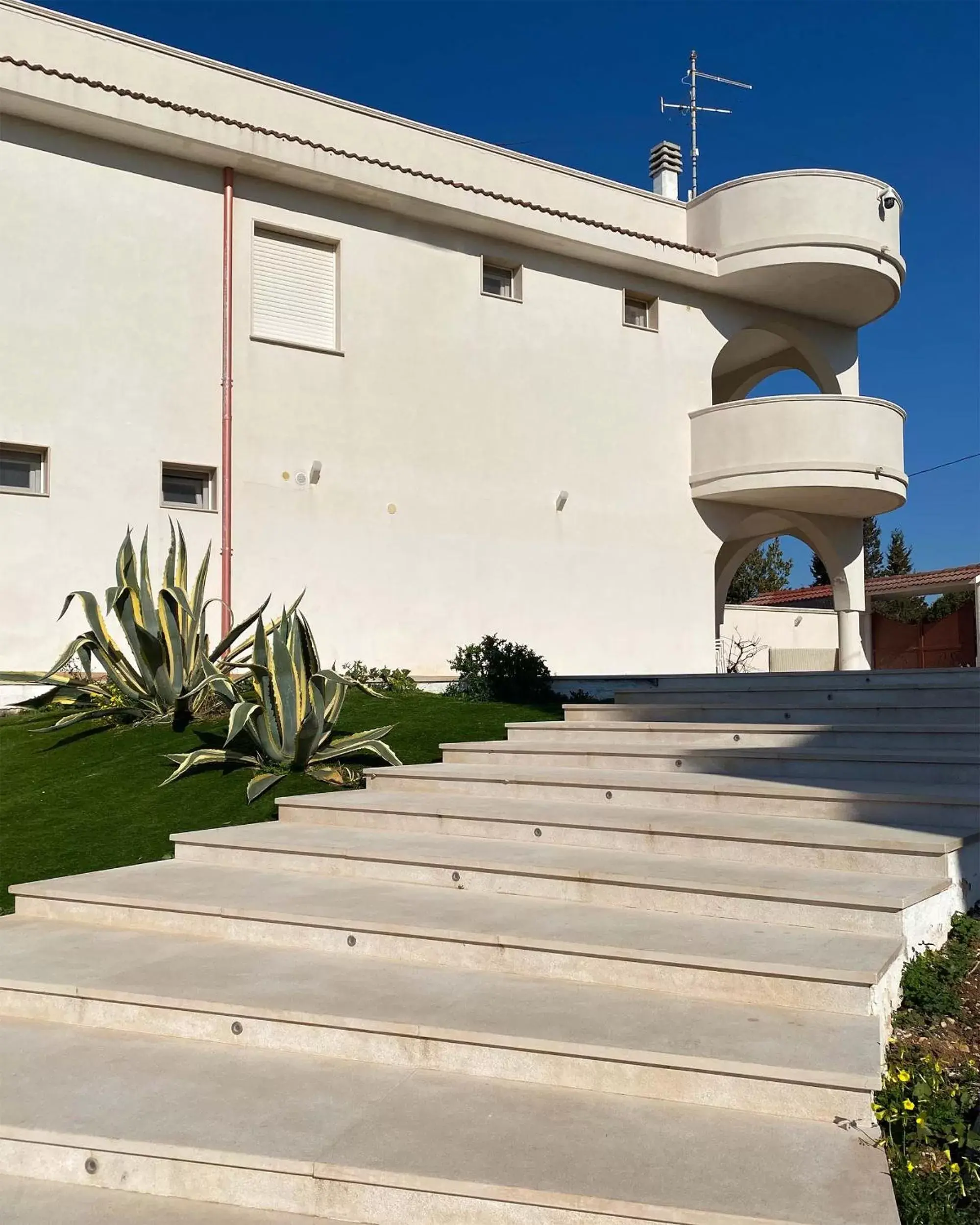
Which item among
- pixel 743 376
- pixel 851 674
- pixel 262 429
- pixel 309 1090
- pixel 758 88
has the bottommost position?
pixel 309 1090

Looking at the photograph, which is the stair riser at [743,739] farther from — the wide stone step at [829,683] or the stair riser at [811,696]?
the wide stone step at [829,683]

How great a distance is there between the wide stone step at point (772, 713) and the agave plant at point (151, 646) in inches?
123

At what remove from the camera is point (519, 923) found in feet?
14.8

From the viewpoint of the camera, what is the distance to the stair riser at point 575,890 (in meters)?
4.31

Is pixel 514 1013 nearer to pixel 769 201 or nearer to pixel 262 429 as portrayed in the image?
pixel 262 429

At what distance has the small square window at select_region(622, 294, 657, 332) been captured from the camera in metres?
16.0

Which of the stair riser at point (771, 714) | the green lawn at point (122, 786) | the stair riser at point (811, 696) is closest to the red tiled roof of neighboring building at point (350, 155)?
the green lawn at point (122, 786)

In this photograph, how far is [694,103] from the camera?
1884 centimetres

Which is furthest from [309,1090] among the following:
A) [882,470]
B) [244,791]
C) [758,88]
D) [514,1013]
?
[758,88]

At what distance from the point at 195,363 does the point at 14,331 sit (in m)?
1.87

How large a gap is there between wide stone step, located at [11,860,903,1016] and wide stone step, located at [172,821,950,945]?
0.06 meters

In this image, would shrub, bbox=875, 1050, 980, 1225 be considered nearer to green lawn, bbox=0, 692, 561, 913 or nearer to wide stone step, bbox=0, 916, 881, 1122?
wide stone step, bbox=0, 916, 881, 1122

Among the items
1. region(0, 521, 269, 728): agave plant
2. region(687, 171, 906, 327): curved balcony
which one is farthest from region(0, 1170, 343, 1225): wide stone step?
region(687, 171, 906, 327): curved balcony

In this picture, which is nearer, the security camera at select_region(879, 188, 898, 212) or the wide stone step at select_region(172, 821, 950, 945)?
the wide stone step at select_region(172, 821, 950, 945)
